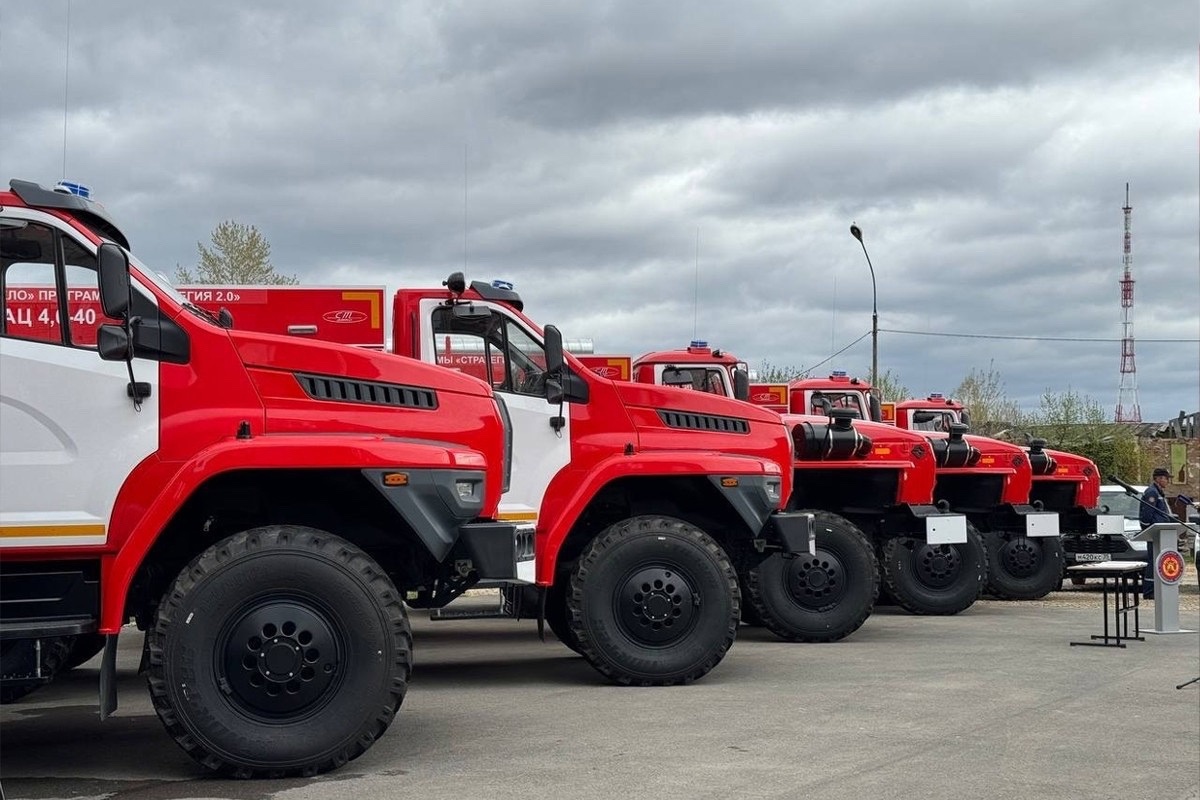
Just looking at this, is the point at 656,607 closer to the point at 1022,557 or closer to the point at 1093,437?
the point at 1022,557

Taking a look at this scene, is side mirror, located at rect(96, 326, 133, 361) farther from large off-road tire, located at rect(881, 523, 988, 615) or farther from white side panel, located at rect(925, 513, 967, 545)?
large off-road tire, located at rect(881, 523, 988, 615)

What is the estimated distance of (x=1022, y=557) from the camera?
1705cm

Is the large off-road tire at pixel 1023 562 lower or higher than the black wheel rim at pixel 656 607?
lower

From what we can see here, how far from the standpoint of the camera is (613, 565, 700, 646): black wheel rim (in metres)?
9.13

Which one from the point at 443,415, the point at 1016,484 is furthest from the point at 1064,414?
the point at 443,415

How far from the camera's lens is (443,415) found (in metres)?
6.84

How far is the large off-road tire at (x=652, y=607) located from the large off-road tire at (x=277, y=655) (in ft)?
9.92

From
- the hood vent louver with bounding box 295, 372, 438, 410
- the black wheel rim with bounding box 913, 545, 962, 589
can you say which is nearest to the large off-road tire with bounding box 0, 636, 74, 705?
the hood vent louver with bounding box 295, 372, 438, 410

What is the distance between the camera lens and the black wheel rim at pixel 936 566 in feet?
48.7

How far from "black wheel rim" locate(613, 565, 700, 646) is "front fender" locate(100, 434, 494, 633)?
2959 millimetres

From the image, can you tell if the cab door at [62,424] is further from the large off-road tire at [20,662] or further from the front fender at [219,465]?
the large off-road tire at [20,662]

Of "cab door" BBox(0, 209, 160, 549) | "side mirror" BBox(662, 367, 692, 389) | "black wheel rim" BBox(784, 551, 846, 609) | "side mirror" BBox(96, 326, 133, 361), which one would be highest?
"side mirror" BBox(662, 367, 692, 389)

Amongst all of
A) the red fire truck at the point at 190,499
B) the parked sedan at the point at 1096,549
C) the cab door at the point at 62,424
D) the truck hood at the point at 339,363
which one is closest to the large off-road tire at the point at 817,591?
the truck hood at the point at 339,363

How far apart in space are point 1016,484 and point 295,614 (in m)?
12.3
